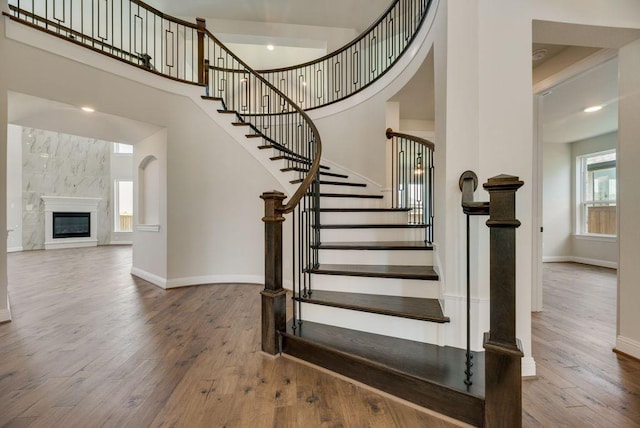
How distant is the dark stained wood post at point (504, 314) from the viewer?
1.19 m

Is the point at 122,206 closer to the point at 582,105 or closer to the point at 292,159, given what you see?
the point at 292,159

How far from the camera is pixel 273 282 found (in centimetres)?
205

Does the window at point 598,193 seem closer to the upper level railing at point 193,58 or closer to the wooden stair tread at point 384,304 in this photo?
the upper level railing at point 193,58

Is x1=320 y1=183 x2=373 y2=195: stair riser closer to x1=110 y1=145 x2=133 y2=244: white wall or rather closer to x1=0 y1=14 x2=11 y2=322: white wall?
x1=0 y1=14 x2=11 y2=322: white wall

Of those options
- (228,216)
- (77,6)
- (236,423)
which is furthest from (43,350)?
(77,6)

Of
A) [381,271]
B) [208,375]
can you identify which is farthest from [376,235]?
[208,375]

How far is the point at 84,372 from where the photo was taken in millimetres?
1778

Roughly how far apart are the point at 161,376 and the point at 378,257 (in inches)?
70.2

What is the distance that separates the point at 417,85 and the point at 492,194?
2496 millimetres

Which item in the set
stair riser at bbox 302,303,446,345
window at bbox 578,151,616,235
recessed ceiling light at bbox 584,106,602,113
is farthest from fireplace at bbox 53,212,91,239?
window at bbox 578,151,616,235

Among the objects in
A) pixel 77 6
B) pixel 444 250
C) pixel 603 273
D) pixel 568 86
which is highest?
pixel 77 6

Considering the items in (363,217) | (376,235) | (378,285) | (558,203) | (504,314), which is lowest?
(378,285)

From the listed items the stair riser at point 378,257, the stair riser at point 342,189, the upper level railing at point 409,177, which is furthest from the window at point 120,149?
the stair riser at point 378,257

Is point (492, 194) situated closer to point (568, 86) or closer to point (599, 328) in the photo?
point (599, 328)
